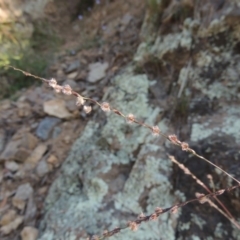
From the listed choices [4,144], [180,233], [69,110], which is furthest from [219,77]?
[4,144]

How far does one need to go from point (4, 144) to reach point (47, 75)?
0.64 meters

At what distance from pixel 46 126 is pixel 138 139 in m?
0.65

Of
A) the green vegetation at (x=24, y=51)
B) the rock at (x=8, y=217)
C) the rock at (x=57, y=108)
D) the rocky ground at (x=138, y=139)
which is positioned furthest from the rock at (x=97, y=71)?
the rock at (x=8, y=217)

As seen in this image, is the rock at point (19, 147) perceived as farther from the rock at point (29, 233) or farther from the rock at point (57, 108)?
the rock at point (29, 233)

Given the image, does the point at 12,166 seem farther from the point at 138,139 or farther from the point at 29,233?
the point at 138,139

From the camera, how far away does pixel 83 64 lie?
7.54 feet

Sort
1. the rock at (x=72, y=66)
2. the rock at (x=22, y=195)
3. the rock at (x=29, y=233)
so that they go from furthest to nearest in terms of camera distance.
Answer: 1. the rock at (x=72, y=66)
2. the rock at (x=22, y=195)
3. the rock at (x=29, y=233)

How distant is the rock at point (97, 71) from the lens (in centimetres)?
213

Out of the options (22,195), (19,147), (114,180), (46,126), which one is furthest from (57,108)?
(114,180)

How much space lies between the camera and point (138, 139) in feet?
5.13

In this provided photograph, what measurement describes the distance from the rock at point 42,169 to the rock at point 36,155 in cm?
4

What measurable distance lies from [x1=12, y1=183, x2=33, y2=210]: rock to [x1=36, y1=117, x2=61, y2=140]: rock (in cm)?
32

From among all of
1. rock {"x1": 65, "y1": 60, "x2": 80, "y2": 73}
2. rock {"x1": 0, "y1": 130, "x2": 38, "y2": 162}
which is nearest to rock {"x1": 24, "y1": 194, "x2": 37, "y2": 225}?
rock {"x1": 0, "y1": 130, "x2": 38, "y2": 162}

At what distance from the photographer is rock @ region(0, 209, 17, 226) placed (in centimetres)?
154
